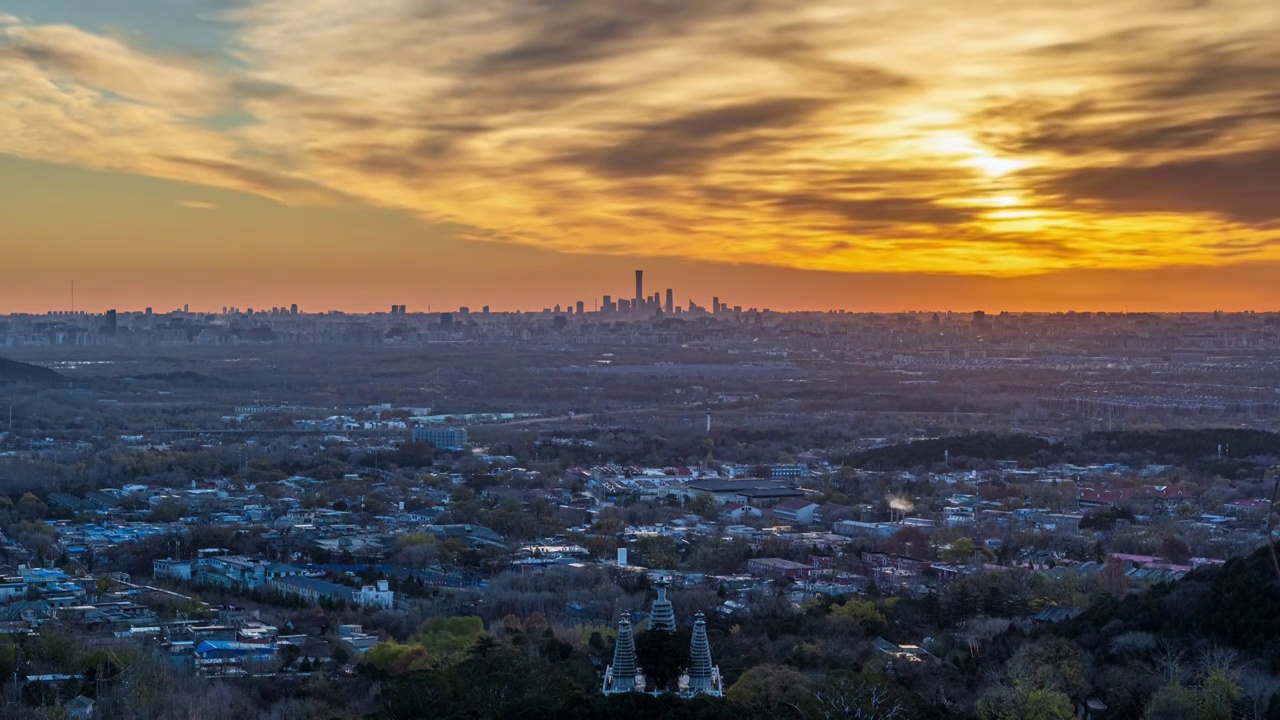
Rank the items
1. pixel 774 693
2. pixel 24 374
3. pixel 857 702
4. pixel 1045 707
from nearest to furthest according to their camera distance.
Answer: pixel 857 702 < pixel 1045 707 < pixel 774 693 < pixel 24 374

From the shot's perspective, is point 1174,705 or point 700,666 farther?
point 700,666

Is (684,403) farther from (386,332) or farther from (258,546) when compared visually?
(386,332)

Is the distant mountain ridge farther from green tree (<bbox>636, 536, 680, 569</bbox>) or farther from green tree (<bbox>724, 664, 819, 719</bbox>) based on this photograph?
green tree (<bbox>724, 664, 819, 719</bbox>)

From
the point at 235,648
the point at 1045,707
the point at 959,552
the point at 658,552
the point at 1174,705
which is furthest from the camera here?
the point at 658,552

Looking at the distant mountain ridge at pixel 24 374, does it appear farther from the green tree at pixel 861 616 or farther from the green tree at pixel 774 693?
the green tree at pixel 774 693

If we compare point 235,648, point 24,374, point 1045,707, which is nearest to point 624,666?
point 1045,707

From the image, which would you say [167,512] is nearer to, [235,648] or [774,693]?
[235,648]

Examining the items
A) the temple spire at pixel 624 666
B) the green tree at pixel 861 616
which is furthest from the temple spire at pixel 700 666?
the green tree at pixel 861 616

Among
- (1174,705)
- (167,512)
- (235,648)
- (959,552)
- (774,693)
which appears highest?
(1174,705)

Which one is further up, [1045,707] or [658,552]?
[1045,707]

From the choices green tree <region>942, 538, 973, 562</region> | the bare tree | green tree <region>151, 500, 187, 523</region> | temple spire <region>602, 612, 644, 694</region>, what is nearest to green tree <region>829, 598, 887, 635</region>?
temple spire <region>602, 612, 644, 694</region>

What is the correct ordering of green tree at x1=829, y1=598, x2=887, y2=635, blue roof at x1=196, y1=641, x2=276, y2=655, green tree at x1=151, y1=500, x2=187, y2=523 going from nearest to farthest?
blue roof at x1=196, y1=641, x2=276, y2=655, green tree at x1=829, y1=598, x2=887, y2=635, green tree at x1=151, y1=500, x2=187, y2=523

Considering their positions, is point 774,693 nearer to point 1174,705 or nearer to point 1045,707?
point 1045,707
